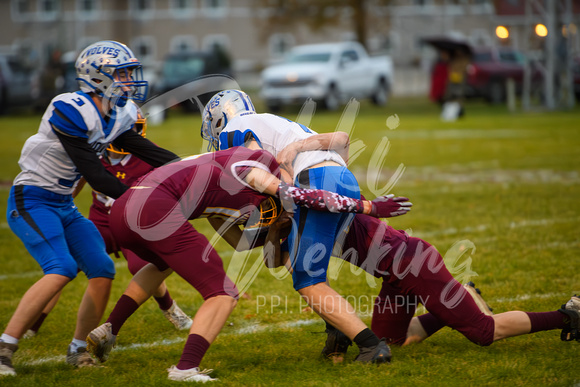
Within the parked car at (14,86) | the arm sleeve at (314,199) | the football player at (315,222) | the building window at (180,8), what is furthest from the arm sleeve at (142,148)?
the building window at (180,8)

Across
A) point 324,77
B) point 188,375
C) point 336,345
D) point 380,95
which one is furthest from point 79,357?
point 380,95

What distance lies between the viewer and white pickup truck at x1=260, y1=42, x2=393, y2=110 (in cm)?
2423

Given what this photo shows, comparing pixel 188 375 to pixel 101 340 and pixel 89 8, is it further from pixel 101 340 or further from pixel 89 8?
pixel 89 8

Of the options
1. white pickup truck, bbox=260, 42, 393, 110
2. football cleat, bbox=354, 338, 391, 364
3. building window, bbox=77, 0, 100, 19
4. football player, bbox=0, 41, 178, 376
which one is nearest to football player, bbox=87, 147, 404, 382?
football player, bbox=0, 41, 178, 376

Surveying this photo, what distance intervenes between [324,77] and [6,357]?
21.3 meters

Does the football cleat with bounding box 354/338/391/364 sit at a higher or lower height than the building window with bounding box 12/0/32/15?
lower

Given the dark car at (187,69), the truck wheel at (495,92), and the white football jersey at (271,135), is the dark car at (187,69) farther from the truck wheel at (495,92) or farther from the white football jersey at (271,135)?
the white football jersey at (271,135)

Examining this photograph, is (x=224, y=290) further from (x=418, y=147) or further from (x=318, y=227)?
(x=418, y=147)

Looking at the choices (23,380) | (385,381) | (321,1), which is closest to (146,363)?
(23,380)

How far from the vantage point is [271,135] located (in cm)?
418

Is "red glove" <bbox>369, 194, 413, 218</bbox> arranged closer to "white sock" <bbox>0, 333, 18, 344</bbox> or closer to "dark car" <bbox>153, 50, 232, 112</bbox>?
"white sock" <bbox>0, 333, 18, 344</bbox>

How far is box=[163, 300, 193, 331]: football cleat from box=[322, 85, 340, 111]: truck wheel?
20016mm

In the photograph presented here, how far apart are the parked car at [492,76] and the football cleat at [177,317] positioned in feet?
79.8

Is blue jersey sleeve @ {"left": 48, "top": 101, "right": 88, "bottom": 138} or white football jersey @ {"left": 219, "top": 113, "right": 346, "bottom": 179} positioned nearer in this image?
blue jersey sleeve @ {"left": 48, "top": 101, "right": 88, "bottom": 138}
